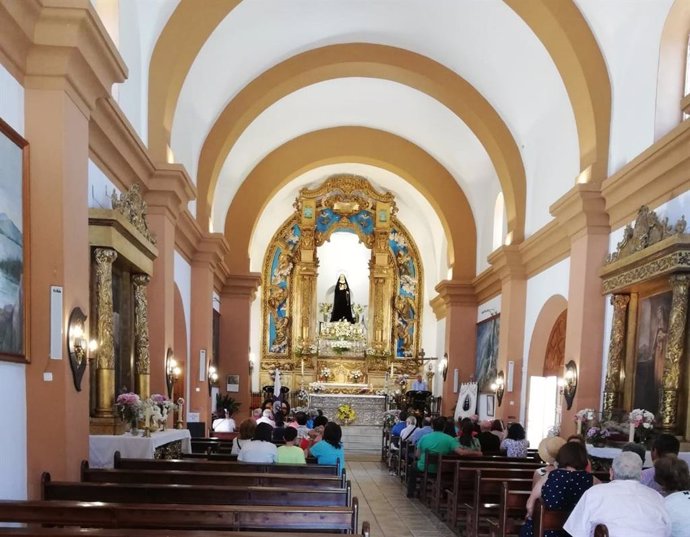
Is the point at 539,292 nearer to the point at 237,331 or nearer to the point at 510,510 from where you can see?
the point at 510,510

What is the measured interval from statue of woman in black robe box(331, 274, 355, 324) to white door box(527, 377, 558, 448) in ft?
33.4

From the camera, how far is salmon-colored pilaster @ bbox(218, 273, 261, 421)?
1850 cm

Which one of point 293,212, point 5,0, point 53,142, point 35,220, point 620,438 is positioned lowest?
point 620,438

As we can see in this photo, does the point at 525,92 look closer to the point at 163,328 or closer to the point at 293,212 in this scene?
the point at 163,328

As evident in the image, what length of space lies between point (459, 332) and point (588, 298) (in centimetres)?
896

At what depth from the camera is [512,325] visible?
14.5 meters

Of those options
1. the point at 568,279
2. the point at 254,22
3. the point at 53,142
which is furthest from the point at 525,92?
the point at 53,142

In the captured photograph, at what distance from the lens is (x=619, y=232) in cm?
1003

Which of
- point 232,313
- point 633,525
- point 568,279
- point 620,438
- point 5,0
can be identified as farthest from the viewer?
point 232,313

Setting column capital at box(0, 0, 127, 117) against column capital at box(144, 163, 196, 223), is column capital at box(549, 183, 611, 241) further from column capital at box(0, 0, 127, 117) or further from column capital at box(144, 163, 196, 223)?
column capital at box(0, 0, 127, 117)

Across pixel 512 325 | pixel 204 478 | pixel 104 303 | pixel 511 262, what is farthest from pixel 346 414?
pixel 204 478

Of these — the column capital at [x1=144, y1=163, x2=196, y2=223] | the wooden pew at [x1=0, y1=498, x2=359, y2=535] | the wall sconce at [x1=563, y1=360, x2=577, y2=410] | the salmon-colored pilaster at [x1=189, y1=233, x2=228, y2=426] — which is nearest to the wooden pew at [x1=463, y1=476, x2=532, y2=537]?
the wall sconce at [x1=563, y1=360, x2=577, y2=410]

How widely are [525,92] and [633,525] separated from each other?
10397mm

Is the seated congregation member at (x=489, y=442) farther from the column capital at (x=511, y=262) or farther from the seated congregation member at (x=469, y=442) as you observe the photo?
the column capital at (x=511, y=262)
